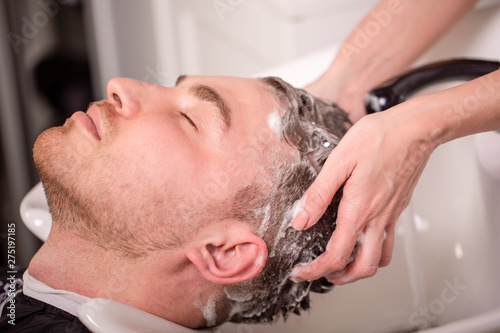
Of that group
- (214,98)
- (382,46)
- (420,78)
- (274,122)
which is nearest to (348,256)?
(274,122)

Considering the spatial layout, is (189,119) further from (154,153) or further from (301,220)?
(301,220)

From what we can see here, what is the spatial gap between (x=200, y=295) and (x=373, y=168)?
45cm

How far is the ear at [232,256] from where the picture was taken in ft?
2.81

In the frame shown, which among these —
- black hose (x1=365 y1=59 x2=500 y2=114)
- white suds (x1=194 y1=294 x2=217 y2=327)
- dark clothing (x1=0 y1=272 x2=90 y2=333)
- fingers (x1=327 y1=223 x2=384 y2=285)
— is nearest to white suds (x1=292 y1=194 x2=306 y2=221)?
fingers (x1=327 y1=223 x2=384 y2=285)

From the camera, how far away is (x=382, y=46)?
1.40 m

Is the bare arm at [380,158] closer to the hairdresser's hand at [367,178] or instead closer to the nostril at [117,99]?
the hairdresser's hand at [367,178]

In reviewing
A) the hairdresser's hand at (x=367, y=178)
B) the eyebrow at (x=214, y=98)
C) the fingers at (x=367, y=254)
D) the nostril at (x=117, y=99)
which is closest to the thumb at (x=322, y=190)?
the hairdresser's hand at (x=367, y=178)

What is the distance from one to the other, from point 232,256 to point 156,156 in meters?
0.25

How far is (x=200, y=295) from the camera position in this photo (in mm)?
917

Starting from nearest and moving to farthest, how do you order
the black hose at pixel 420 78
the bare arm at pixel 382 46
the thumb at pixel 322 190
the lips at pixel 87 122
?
the thumb at pixel 322 190
the lips at pixel 87 122
the black hose at pixel 420 78
the bare arm at pixel 382 46

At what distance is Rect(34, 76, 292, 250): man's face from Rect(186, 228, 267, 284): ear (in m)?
0.05

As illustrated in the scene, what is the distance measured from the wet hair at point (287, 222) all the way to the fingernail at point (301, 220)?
0.03 m

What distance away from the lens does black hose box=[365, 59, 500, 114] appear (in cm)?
107

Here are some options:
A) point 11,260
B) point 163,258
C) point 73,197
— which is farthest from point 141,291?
point 11,260
